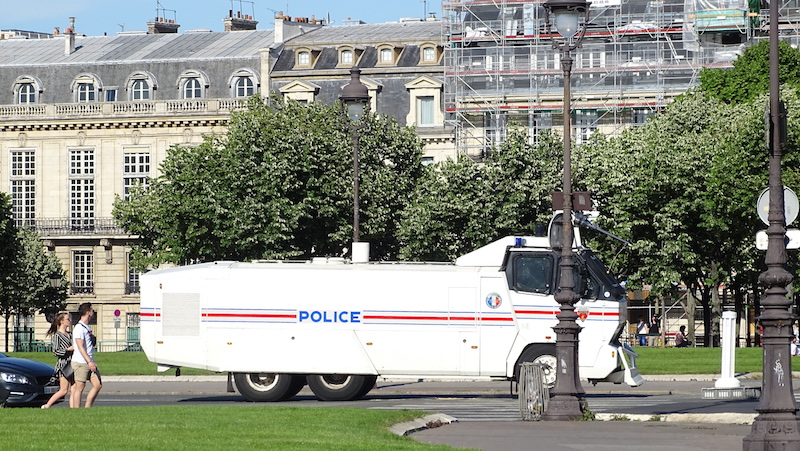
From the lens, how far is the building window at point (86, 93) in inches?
3826

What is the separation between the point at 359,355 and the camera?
30812 millimetres

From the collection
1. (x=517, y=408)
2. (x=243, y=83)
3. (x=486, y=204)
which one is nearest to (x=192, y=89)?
(x=243, y=83)

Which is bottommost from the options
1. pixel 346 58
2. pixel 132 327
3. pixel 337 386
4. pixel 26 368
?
pixel 132 327

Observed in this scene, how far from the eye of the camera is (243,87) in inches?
3649

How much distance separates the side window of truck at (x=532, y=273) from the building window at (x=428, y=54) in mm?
58176

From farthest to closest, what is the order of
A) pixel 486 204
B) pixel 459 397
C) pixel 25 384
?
pixel 486 204, pixel 459 397, pixel 25 384

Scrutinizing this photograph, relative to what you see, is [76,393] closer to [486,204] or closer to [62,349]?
[62,349]

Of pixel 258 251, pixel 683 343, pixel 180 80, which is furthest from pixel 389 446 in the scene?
pixel 180 80

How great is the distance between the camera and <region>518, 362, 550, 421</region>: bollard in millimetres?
24609

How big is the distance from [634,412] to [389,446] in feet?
29.3

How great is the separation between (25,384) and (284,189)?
3266 centimetres

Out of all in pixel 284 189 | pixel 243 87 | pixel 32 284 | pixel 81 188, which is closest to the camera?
pixel 284 189

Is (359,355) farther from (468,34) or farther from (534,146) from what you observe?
(468,34)

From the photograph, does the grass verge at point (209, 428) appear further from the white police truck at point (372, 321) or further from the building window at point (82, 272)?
the building window at point (82, 272)
